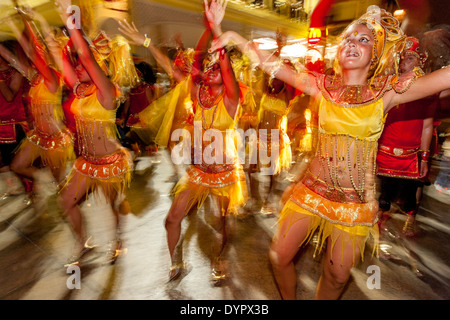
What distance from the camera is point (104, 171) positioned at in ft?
8.79

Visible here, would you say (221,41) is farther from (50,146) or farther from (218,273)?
(50,146)

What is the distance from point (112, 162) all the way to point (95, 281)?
3.77 ft

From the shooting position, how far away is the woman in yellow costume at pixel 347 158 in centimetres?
180

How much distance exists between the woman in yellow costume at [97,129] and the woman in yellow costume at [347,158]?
5.72 ft

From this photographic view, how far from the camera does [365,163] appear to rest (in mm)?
1884

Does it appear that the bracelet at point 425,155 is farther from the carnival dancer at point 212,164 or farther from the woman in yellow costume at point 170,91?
the woman in yellow costume at point 170,91

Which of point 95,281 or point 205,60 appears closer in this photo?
point 95,281

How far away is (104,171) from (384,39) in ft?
8.45

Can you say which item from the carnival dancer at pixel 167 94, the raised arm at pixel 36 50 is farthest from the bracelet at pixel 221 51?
the raised arm at pixel 36 50

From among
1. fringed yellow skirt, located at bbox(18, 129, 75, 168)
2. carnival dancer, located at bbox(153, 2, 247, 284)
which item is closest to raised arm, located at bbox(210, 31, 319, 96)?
carnival dancer, located at bbox(153, 2, 247, 284)

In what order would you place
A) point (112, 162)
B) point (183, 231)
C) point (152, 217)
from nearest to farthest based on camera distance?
1. point (112, 162)
2. point (183, 231)
3. point (152, 217)

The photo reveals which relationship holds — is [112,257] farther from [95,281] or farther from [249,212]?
[249,212]

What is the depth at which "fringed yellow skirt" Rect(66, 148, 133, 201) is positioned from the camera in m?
2.66
